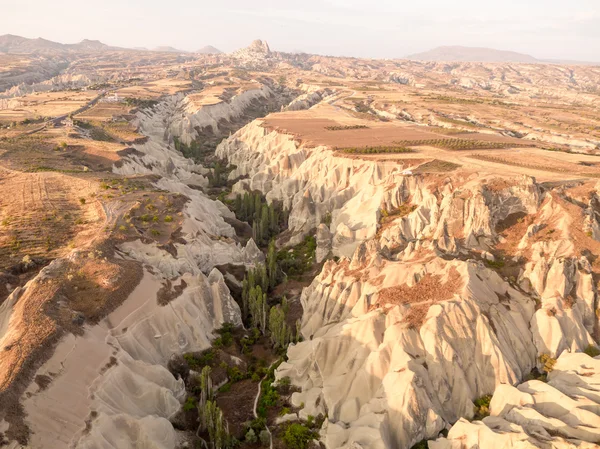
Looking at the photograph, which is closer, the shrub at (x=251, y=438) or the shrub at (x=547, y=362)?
Answer: the shrub at (x=251, y=438)

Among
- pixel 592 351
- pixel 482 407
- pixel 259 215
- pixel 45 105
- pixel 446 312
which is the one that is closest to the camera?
pixel 482 407

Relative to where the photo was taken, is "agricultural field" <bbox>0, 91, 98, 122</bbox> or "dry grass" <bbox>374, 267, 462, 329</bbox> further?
"agricultural field" <bbox>0, 91, 98, 122</bbox>

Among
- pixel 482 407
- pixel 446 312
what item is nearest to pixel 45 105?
pixel 446 312

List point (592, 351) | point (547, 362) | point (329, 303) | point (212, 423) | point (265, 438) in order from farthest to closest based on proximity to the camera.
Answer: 1. point (329, 303)
2. point (592, 351)
3. point (547, 362)
4. point (265, 438)
5. point (212, 423)

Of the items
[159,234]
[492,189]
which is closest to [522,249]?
[492,189]

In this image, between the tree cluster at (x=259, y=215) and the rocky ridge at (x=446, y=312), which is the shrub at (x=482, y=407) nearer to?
the rocky ridge at (x=446, y=312)

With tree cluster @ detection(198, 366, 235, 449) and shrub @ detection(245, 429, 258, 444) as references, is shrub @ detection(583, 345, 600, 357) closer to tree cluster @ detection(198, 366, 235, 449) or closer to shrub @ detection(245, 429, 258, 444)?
shrub @ detection(245, 429, 258, 444)

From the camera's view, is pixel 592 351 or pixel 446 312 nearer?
pixel 446 312

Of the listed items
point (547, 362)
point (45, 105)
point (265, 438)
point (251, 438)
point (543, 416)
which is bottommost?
point (251, 438)

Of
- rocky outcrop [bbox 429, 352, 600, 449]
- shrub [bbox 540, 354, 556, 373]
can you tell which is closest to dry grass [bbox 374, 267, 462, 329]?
rocky outcrop [bbox 429, 352, 600, 449]

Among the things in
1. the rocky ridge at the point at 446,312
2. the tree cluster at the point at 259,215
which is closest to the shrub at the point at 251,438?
the rocky ridge at the point at 446,312

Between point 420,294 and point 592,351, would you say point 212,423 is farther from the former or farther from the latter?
point 592,351
